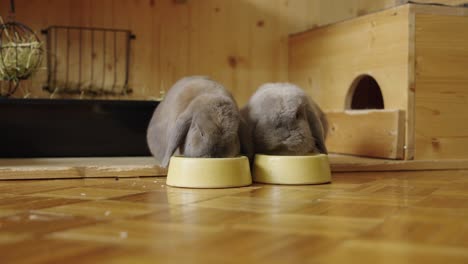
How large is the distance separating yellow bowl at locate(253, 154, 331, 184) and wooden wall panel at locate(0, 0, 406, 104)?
97cm

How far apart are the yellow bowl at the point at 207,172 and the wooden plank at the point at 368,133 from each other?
633 mm

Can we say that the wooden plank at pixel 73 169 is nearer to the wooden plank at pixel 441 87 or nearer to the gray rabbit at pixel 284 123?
the gray rabbit at pixel 284 123

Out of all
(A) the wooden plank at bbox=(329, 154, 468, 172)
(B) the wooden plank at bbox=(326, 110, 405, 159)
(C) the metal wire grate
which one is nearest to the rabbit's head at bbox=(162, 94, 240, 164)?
(A) the wooden plank at bbox=(329, 154, 468, 172)

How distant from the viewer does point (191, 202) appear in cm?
109

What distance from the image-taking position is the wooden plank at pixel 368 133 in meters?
1.75

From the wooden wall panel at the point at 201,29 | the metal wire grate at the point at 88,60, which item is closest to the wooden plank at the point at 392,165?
the wooden wall panel at the point at 201,29

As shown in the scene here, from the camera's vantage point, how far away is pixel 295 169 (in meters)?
1.36

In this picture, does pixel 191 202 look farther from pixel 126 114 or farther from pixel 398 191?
pixel 126 114

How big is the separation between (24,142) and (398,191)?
43.8 inches

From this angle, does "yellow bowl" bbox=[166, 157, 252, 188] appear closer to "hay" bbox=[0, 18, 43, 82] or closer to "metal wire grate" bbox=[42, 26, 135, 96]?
"hay" bbox=[0, 18, 43, 82]

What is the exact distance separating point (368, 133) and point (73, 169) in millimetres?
939

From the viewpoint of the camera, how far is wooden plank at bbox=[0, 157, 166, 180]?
1.43 meters

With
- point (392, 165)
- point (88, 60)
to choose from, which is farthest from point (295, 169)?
point (88, 60)

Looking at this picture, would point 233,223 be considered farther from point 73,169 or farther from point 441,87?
point 441,87
